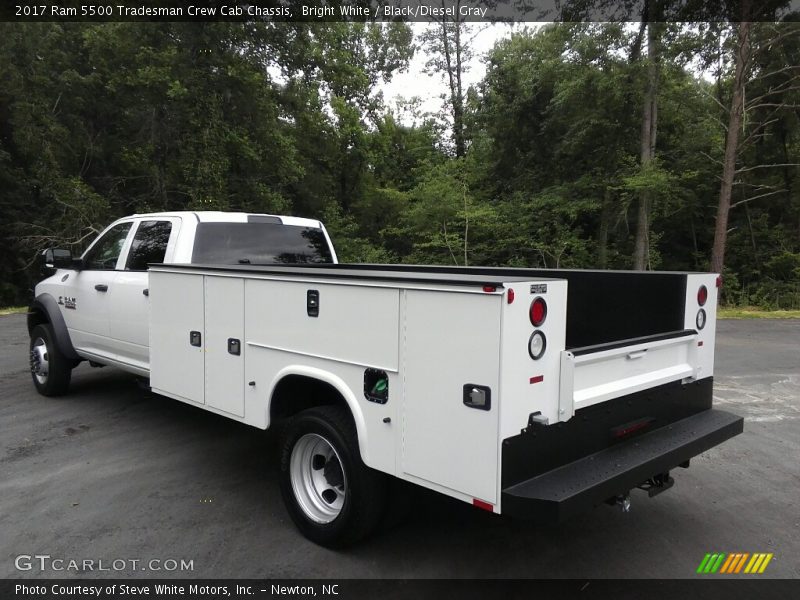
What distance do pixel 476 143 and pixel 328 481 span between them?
25.5 metres

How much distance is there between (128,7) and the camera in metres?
19.5

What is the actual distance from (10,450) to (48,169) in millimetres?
22249

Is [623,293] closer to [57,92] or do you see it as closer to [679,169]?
[679,169]

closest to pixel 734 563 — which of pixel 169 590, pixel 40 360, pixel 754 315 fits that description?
pixel 169 590

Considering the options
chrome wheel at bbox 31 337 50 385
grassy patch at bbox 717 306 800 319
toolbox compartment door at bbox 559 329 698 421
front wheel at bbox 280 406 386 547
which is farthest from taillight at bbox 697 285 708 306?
grassy patch at bbox 717 306 800 319

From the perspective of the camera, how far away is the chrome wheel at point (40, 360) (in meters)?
6.90

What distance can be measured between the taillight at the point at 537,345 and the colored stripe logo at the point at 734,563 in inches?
67.7

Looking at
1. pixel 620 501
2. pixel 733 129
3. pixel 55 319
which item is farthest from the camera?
pixel 733 129

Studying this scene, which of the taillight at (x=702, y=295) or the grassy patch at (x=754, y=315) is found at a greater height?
the taillight at (x=702, y=295)

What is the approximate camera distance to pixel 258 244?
5824 mm

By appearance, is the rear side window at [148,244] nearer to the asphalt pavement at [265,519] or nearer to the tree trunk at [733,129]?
the asphalt pavement at [265,519]

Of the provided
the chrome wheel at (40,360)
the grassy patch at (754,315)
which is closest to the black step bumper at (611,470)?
the chrome wheel at (40,360)

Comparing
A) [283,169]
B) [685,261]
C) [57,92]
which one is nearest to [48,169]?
[57,92]
